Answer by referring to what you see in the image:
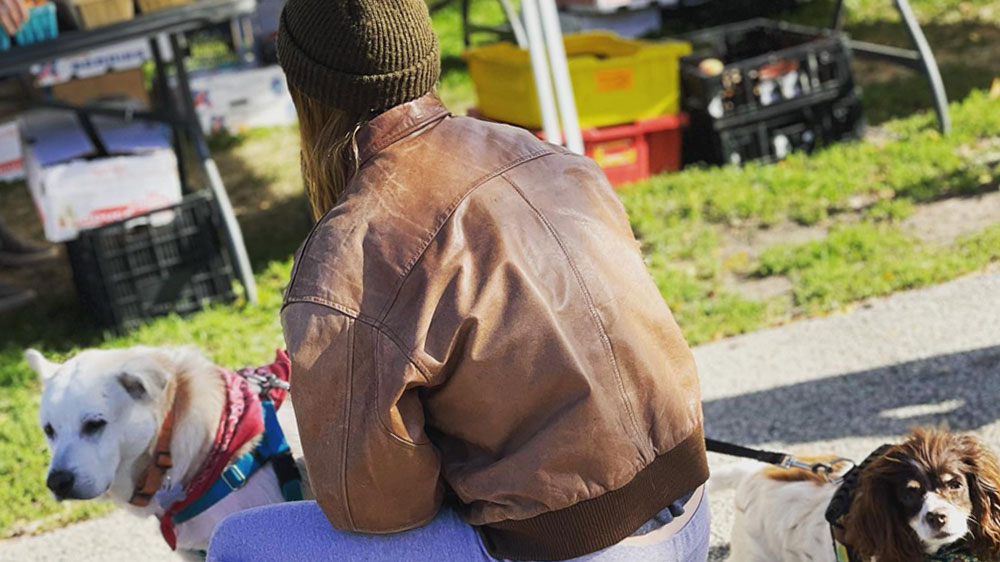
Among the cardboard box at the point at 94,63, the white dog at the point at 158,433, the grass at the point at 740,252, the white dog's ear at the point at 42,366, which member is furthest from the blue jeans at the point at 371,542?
the cardboard box at the point at 94,63

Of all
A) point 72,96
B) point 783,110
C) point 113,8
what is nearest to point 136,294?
point 113,8

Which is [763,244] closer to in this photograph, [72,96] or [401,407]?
[401,407]

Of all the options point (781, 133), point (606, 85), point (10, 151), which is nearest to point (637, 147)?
point (606, 85)

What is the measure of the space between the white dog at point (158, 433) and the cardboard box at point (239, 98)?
6948mm

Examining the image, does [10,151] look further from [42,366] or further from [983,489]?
[983,489]

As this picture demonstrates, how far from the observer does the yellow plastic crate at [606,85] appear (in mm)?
6844

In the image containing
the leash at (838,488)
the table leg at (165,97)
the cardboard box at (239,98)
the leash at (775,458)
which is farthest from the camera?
the cardboard box at (239,98)

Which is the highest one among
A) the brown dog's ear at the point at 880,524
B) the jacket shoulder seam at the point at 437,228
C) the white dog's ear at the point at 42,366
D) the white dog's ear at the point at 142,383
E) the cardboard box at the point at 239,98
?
the jacket shoulder seam at the point at 437,228

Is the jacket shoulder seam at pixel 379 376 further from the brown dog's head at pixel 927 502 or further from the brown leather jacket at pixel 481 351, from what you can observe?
the brown dog's head at pixel 927 502

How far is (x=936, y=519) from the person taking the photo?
2625mm

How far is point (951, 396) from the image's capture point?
4.16 metres

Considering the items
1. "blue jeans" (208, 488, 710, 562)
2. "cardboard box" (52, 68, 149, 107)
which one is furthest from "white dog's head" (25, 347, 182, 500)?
"cardboard box" (52, 68, 149, 107)

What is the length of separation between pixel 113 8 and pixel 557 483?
4.61 meters

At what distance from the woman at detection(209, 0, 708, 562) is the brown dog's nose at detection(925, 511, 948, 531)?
826mm
